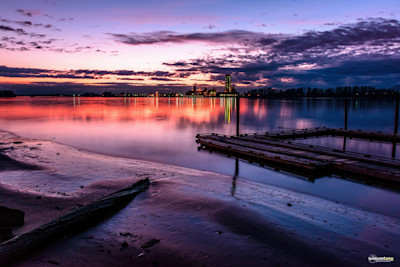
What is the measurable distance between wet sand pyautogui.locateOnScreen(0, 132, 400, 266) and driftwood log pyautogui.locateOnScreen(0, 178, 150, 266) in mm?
239

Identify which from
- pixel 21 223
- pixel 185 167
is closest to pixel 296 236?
pixel 21 223

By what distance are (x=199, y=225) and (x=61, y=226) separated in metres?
4.03

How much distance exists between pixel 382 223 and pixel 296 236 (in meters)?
3.78

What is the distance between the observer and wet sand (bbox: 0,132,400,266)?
6824mm

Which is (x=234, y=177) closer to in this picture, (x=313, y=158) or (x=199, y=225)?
(x=313, y=158)

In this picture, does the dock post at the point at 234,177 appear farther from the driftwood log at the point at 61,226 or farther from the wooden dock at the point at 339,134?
the wooden dock at the point at 339,134

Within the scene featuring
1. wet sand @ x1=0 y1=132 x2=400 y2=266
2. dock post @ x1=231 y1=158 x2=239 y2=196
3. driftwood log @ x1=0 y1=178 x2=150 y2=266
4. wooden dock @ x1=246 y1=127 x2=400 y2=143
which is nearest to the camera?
driftwood log @ x1=0 y1=178 x2=150 y2=266

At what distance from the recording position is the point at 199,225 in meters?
8.63

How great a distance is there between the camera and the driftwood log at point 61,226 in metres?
6.38

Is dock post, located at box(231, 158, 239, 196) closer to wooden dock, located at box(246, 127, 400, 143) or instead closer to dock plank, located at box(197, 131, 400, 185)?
dock plank, located at box(197, 131, 400, 185)

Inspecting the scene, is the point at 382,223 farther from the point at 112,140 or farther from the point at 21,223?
the point at 112,140

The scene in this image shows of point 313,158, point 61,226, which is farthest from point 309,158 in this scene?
point 61,226

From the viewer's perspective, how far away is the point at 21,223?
7.85 m

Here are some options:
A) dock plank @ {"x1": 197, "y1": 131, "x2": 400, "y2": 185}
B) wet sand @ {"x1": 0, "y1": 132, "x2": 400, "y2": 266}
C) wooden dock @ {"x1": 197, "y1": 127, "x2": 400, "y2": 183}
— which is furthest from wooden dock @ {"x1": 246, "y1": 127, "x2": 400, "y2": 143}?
wet sand @ {"x1": 0, "y1": 132, "x2": 400, "y2": 266}
